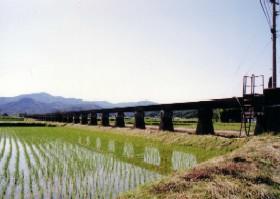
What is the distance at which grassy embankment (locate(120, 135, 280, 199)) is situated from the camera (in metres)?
7.08

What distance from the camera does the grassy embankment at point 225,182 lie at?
708 centimetres

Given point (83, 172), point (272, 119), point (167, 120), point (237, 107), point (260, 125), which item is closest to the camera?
point (83, 172)

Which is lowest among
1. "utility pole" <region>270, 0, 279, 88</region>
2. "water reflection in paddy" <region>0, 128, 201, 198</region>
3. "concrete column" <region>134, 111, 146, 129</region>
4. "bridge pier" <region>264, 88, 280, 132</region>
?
"water reflection in paddy" <region>0, 128, 201, 198</region>

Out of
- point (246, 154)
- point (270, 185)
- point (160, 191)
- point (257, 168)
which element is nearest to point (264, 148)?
point (246, 154)

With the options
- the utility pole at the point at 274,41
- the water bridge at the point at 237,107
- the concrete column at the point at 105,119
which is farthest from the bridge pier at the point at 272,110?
the concrete column at the point at 105,119

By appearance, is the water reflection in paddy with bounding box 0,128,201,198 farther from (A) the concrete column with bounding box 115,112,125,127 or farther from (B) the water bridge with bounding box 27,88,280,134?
(A) the concrete column with bounding box 115,112,125,127

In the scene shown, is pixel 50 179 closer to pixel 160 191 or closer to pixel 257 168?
pixel 160 191

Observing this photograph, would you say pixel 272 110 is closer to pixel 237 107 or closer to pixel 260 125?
pixel 260 125

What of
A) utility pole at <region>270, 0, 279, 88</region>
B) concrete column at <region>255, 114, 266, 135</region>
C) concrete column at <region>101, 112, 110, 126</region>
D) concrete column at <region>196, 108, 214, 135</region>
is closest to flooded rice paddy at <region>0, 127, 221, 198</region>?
concrete column at <region>255, 114, 266, 135</region>

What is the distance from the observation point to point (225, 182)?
25.3 feet

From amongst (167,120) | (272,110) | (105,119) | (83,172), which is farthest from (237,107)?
(105,119)

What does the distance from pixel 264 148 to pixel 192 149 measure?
545 cm

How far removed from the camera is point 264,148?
40.3 feet

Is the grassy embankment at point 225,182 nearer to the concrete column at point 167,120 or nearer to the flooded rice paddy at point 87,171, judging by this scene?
the flooded rice paddy at point 87,171
